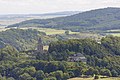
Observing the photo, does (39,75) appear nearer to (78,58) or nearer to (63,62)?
(63,62)

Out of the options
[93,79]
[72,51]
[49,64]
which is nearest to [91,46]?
[72,51]

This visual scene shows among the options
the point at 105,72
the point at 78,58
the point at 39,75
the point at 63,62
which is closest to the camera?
the point at 105,72

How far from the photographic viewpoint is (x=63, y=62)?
102438mm

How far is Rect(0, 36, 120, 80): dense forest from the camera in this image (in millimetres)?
95688

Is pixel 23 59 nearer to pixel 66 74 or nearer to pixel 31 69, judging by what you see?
pixel 31 69

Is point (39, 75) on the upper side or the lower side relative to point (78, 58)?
lower

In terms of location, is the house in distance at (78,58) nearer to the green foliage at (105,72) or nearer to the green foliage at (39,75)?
the green foliage at (105,72)

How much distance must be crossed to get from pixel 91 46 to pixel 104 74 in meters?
21.1

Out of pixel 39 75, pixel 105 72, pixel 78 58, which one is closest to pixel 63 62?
pixel 78 58

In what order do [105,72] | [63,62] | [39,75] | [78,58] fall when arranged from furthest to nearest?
[78,58] < [63,62] < [39,75] < [105,72]

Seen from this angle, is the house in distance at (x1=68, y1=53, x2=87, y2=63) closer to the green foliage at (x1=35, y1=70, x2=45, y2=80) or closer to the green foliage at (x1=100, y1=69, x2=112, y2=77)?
the green foliage at (x1=100, y1=69, x2=112, y2=77)

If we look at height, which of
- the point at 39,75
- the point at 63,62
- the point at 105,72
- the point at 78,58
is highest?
the point at 63,62

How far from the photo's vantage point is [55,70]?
327 feet

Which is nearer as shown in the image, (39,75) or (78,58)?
(39,75)
